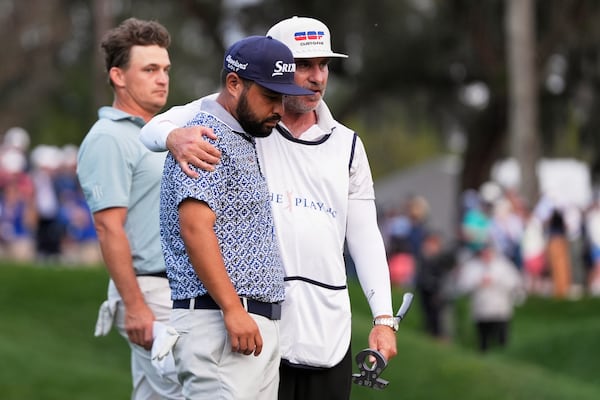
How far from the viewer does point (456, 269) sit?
61.6ft

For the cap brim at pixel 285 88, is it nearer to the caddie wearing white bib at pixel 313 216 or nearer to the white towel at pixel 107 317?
the caddie wearing white bib at pixel 313 216

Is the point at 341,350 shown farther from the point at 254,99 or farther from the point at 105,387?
the point at 105,387

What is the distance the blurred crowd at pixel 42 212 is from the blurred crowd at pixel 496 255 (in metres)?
4.86

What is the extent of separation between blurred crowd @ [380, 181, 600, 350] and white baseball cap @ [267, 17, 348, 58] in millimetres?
12347

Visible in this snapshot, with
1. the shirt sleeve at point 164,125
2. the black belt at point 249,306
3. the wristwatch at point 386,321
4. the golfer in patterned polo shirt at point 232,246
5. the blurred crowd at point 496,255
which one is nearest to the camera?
the golfer in patterned polo shirt at point 232,246

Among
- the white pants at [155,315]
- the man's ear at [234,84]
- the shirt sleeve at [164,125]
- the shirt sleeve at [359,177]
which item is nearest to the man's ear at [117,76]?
the white pants at [155,315]

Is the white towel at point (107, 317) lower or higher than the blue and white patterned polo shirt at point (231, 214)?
lower

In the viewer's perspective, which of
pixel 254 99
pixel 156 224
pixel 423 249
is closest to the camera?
pixel 254 99

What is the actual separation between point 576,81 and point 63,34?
1287 centimetres

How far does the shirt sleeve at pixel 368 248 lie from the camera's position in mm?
5410

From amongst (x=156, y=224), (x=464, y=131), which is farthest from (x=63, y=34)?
(x=156, y=224)

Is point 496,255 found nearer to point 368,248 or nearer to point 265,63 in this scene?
point 368,248

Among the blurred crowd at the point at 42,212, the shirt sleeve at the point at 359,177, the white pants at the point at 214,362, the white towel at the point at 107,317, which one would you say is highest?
the shirt sleeve at the point at 359,177

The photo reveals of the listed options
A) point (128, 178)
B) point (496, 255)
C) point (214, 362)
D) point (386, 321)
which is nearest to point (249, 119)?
point (214, 362)
